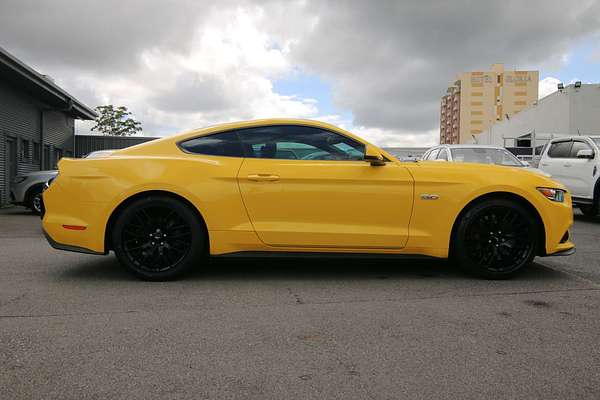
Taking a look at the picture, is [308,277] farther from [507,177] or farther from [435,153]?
[435,153]

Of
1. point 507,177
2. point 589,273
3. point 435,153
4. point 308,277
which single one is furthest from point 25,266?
point 435,153

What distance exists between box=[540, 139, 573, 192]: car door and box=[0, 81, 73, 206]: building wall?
631 inches

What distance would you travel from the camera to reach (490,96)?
4941 inches

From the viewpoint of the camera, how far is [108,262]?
5.46 m

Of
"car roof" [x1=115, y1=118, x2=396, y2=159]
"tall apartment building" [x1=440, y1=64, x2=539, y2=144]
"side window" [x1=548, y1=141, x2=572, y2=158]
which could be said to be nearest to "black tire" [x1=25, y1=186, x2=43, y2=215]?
"car roof" [x1=115, y1=118, x2=396, y2=159]

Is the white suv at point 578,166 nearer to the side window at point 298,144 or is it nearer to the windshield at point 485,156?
the windshield at point 485,156

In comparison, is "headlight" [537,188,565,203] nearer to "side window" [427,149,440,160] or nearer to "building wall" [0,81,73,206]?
"side window" [427,149,440,160]

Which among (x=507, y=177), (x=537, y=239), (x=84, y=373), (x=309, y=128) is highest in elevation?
(x=309, y=128)

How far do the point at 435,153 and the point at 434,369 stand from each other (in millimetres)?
9825

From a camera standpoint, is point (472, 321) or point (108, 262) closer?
point (472, 321)

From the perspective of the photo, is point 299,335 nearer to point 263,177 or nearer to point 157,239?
point 263,177

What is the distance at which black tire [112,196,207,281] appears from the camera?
4480mm

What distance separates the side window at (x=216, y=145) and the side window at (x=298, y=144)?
69 mm

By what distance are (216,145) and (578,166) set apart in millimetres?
9016
